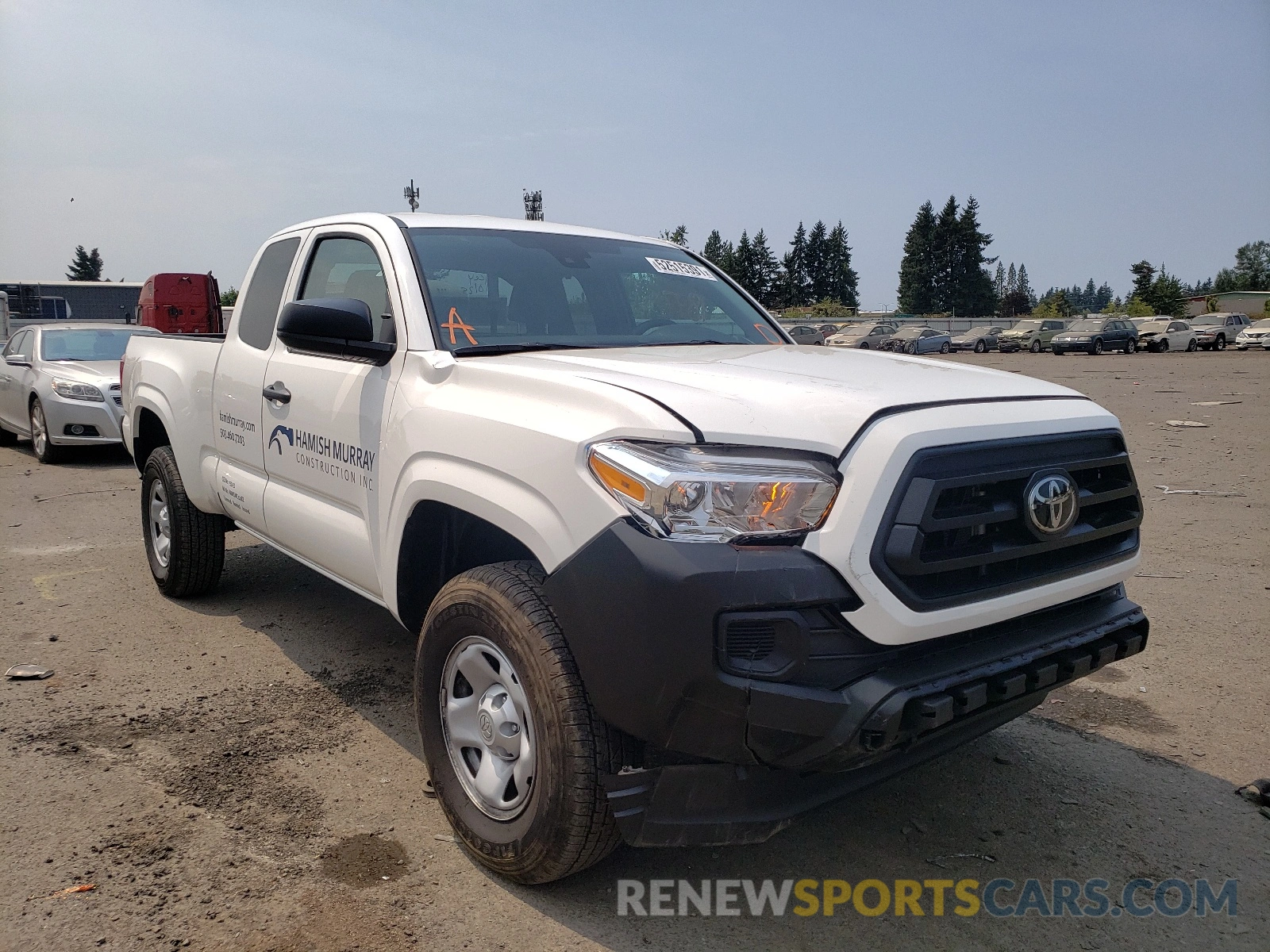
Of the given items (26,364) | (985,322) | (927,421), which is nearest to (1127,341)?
(985,322)

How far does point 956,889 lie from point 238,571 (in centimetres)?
476

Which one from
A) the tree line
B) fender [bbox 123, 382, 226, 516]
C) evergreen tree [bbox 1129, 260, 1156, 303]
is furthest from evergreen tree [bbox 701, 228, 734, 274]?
fender [bbox 123, 382, 226, 516]

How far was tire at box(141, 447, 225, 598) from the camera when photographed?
194 inches

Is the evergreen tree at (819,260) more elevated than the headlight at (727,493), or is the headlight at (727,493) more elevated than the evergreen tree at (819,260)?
the evergreen tree at (819,260)

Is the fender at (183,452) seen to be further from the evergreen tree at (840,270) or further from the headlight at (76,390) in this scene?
the evergreen tree at (840,270)

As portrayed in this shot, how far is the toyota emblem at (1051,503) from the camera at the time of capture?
2367 millimetres

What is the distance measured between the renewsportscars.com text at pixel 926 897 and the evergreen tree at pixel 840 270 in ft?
355

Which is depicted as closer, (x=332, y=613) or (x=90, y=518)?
(x=332, y=613)

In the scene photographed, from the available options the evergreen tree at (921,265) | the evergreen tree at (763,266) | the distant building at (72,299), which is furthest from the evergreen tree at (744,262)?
the distant building at (72,299)

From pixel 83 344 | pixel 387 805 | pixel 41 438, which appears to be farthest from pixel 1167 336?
pixel 387 805

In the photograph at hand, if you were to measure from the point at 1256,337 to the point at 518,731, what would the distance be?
47.1 m

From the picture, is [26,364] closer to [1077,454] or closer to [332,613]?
[332,613]

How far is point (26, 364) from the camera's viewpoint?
1120 cm

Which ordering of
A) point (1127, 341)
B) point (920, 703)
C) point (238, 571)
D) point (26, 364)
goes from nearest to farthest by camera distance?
point (920, 703) < point (238, 571) < point (26, 364) < point (1127, 341)
